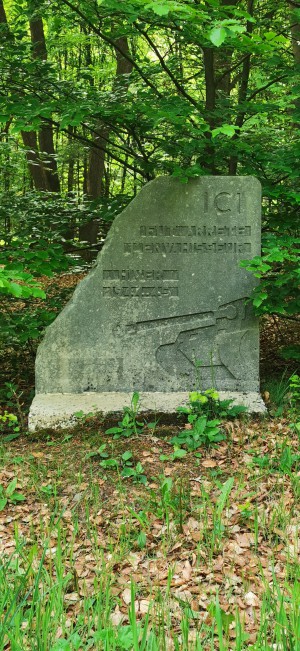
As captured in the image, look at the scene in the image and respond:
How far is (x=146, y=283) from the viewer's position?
16.5ft

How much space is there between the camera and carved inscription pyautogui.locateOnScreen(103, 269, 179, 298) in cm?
500

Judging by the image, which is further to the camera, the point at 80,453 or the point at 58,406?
the point at 58,406

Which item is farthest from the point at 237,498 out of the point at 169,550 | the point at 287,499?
the point at 169,550

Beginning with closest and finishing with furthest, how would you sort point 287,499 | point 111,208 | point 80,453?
point 287,499, point 80,453, point 111,208

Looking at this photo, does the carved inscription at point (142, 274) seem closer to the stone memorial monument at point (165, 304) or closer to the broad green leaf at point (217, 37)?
the stone memorial monument at point (165, 304)

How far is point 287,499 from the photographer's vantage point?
342 centimetres

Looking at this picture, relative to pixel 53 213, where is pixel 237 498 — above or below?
below

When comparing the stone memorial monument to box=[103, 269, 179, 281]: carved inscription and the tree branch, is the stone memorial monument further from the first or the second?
the tree branch

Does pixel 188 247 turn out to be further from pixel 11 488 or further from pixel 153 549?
pixel 153 549

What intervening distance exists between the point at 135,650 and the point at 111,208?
16.1ft

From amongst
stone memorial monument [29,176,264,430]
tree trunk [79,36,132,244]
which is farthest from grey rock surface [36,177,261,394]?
tree trunk [79,36,132,244]

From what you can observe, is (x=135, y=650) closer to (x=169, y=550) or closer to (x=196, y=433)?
(x=169, y=550)

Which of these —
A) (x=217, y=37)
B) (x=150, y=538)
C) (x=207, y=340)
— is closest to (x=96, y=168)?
(x=207, y=340)

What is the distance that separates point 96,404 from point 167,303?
3.36 feet
